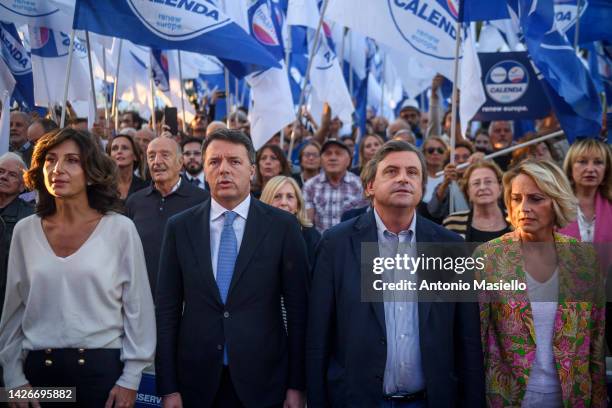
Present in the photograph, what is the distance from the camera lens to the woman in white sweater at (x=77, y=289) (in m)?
3.76

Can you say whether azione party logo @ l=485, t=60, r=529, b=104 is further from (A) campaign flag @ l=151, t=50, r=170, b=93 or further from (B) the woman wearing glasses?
(A) campaign flag @ l=151, t=50, r=170, b=93

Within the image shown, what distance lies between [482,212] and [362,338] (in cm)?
281

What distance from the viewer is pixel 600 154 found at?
5.75 metres

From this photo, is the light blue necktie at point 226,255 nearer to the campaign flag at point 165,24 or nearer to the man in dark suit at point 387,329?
the man in dark suit at point 387,329

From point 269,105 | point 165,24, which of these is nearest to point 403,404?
point 165,24

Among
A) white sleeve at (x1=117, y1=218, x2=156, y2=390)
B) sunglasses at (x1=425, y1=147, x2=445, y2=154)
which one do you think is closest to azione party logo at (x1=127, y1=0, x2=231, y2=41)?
sunglasses at (x1=425, y1=147, x2=445, y2=154)

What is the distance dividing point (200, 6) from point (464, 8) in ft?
8.52

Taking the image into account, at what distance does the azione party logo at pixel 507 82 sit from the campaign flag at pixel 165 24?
3.35 meters

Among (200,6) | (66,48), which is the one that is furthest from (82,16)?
(66,48)

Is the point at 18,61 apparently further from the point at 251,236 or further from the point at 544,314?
the point at 544,314

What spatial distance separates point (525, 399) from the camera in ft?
12.7

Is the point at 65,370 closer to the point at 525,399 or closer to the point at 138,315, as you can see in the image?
the point at 138,315

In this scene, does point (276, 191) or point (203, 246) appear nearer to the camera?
point (203, 246)

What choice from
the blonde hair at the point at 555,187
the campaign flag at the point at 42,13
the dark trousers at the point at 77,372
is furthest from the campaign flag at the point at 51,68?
the blonde hair at the point at 555,187
